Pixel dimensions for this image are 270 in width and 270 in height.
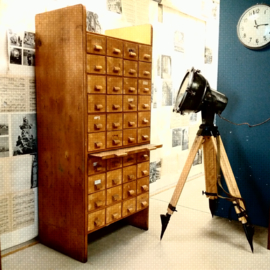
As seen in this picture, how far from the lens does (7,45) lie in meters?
2.15

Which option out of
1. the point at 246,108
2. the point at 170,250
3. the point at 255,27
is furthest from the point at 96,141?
the point at 255,27

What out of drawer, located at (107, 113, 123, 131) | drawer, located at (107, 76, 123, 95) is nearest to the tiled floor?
drawer, located at (107, 113, 123, 131)

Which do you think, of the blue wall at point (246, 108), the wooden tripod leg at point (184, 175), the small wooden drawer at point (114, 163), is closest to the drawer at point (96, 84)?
the small wooden drawer at point (114, 163)

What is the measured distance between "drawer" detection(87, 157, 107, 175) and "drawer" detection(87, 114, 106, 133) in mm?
202

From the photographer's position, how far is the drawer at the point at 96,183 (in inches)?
83.7

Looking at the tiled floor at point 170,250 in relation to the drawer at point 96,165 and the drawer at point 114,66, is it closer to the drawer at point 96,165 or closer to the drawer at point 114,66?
the drawer at point 96,165

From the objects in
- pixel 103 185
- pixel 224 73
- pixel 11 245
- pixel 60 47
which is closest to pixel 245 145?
pixel 224 73

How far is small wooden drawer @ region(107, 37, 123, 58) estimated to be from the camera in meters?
2.14

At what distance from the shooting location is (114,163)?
2.30 metres

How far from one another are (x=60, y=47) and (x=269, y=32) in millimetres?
1697

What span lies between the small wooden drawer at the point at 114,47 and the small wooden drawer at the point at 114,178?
0.85 meters

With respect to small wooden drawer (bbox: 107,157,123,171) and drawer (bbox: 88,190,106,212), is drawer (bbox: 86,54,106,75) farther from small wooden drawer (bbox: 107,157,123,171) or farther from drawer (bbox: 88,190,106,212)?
drawer (bbox: 88,190,106,212)

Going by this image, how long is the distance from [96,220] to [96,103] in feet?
2.70

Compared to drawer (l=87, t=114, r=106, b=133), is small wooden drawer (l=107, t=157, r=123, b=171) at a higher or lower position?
lower
